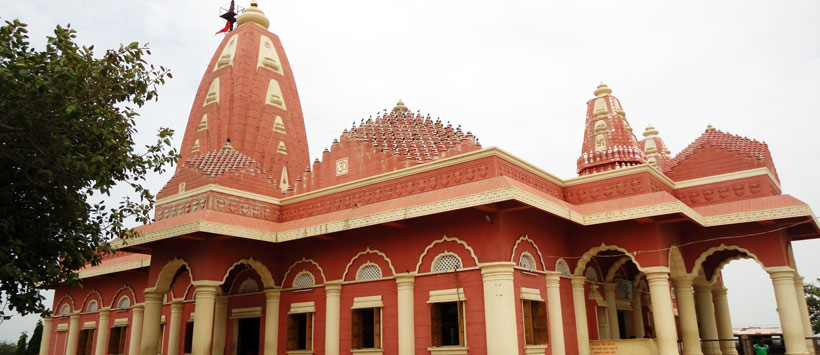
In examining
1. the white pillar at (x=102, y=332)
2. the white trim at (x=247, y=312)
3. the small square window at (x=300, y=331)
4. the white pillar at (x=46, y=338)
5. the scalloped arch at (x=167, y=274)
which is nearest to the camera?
the small square window at (x=300, y=331)

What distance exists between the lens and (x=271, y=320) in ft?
44.3

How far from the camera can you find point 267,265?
13.8 meters

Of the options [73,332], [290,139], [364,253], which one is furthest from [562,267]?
[73,332]

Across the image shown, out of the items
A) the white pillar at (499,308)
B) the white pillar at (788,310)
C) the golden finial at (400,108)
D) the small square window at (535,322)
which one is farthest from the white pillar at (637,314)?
the golden finial at (400,108)

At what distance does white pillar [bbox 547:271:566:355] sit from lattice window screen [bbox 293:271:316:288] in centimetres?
510

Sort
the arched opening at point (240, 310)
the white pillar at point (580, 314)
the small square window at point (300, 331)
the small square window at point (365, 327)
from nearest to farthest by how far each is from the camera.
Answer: the white pillar at point (580, 314) → the small square window at point (365, 327) → the small square window at point (300, 331) → the arched opening at point (240, 310)

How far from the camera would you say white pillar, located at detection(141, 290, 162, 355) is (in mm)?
13203

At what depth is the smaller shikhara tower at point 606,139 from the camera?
15188 mm

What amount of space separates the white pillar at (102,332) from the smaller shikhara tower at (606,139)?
14.8 m

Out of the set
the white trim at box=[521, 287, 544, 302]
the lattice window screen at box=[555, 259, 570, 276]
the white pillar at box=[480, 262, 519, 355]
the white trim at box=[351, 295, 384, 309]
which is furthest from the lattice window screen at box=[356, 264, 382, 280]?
the lattice window screen at box=[555, 259, 570, 276]

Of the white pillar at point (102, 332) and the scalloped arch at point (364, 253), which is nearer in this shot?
the scalloped arch at point (364, 253)

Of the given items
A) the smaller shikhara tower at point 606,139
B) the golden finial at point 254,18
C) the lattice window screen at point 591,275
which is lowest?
the lattice window screen at point 591,275

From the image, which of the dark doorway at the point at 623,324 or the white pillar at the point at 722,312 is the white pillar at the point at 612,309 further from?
the white pillar at the point at 722,312

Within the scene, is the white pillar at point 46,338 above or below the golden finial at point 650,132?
below
